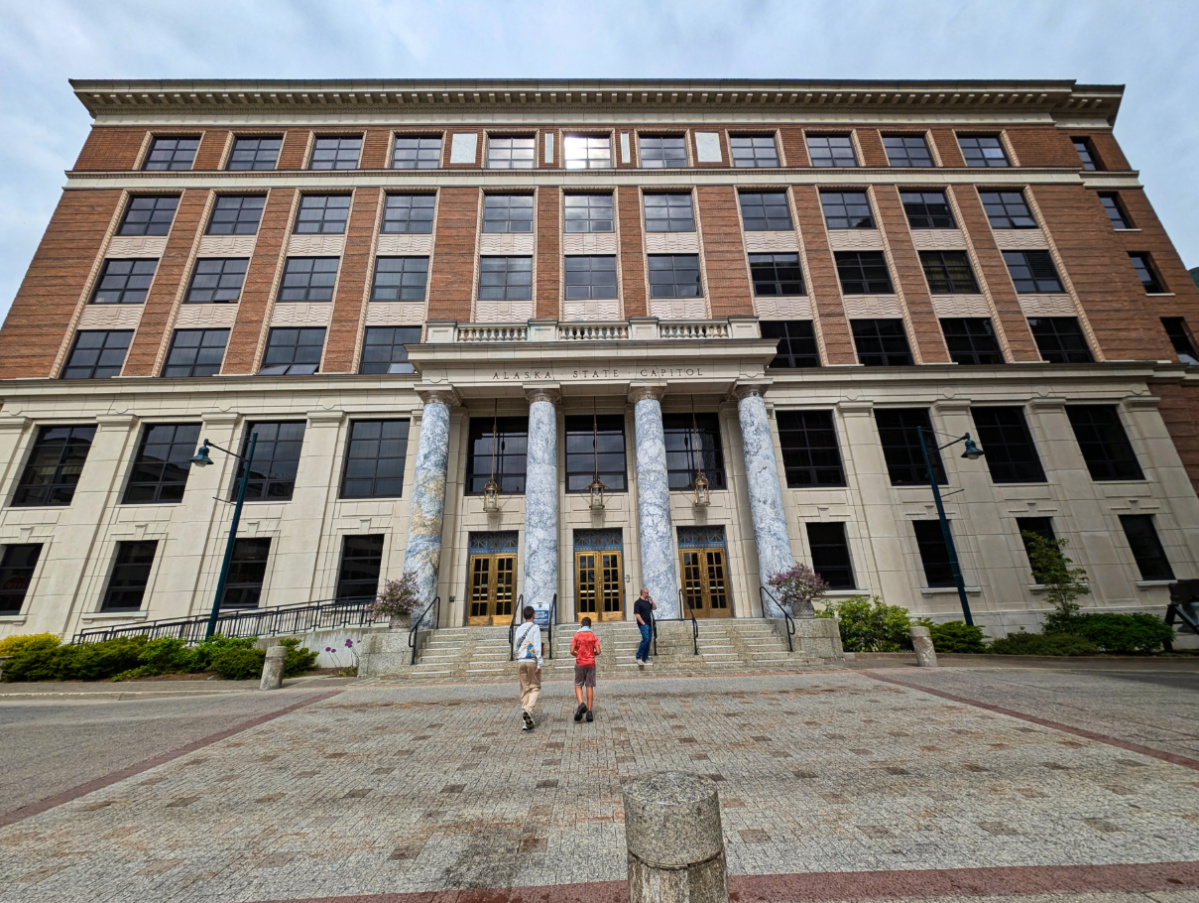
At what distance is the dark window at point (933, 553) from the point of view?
62.2 feet

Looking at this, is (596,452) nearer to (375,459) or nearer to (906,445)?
(375,459)

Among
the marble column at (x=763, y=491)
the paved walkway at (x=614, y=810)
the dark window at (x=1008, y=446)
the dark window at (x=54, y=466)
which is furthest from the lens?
the dark window at (x=1008, y=446)

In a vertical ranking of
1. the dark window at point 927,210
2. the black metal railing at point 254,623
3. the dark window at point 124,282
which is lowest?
the black metal railing at point 254,623

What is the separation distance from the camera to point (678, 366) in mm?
18891

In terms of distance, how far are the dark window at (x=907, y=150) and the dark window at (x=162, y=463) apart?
3686 centimetres

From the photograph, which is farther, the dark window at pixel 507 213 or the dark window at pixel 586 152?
the dark window at pixel 586 152

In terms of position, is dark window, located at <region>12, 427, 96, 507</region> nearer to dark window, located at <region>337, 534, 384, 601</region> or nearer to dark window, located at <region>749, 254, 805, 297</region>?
dark window, located at <region>337, 534, 384, 601</region>

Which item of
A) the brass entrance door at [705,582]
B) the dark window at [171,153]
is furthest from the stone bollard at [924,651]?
the dark window at [171,153]

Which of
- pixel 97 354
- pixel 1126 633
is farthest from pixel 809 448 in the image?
pixel 97 354

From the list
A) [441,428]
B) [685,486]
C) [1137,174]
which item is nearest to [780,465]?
[685,486]

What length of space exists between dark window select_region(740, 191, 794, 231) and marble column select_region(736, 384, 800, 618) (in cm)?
1088

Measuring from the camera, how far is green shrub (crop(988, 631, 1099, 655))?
47.2 ft

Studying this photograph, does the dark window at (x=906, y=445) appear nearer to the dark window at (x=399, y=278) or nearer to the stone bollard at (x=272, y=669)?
the dark window at (x=399, y=278)

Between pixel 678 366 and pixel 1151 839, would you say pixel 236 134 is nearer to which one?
pixel 678 366
